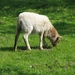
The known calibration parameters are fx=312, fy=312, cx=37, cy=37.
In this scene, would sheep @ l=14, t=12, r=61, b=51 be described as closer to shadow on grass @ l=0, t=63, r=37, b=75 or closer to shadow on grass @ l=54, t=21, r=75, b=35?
Answer: shadow on grass @ l=0, t=63, r=37, b=75

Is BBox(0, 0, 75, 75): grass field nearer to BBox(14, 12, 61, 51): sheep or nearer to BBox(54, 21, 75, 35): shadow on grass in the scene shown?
BBox(54, 21, 75, 35): shadow on grass

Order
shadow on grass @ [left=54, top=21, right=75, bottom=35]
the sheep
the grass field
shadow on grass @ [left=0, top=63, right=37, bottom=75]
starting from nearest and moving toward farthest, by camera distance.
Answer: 1. shadow on grass @ [left=0, top=63, right=37, bottom=75]
2. the grass field
3. the sheep
4. shadow on grass @ [left=54, top=21, right=75, bottom=35]

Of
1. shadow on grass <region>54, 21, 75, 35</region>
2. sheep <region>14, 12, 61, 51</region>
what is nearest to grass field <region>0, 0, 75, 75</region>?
shadow on grass <region>54, 21, 75, 35</region>

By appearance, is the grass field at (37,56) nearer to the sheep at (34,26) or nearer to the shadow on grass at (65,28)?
the shadow on grass at (65,28)

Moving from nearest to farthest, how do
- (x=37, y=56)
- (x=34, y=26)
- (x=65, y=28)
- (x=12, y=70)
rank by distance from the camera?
1. (x=12, y=70)
2. (x=37, y=56)
3. (x=34, y=26)
4. (x=65, y=28)

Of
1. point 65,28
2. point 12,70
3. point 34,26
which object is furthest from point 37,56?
point 65,28

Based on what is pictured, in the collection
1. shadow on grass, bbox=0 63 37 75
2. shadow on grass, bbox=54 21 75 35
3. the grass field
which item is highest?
shadow on grass, bbox=0 63 37 75

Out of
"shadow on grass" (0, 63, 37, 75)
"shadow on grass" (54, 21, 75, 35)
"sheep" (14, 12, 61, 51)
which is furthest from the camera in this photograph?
"shadow on grass" (54, 21, 75, 35)

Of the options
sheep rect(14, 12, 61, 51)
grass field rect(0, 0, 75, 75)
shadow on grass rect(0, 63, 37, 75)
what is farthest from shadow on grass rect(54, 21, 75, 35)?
shadow on grass rect(0, 63, 37, 75)

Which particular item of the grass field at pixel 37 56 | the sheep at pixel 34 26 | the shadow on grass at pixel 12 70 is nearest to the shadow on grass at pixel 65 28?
the grass field at pixel 37 56

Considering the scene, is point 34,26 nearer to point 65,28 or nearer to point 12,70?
point 12,70

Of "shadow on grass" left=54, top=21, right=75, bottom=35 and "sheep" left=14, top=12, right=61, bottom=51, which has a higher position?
"sheep" left=14, top=12, right=61, bottom=51

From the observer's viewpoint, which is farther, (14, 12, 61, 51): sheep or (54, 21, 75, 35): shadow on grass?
(54, 21, 75, 35): shadow on grass

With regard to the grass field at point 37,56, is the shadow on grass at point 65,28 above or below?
below
